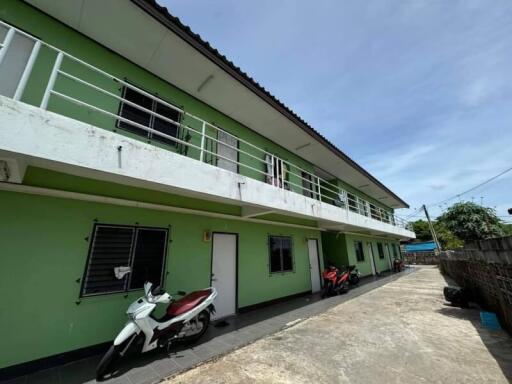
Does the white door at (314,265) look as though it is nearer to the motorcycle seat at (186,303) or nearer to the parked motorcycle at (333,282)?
the parked motorcycle at (333,282)

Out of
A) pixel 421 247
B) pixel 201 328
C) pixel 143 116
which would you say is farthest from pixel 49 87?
pixel 421 247

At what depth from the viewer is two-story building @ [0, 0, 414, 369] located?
3.17 meters

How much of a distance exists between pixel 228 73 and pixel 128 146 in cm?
380

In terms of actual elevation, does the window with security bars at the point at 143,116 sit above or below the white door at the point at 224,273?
above

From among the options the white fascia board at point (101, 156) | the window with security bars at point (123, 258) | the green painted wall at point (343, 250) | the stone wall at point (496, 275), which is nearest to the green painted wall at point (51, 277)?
the window with security bars at point (123, 258)

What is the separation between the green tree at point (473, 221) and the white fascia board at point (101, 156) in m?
25.6

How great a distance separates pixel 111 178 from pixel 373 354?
5568 mm

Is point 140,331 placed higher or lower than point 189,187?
lower

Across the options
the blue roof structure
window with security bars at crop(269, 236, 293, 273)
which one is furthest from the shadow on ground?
the blue roof structure

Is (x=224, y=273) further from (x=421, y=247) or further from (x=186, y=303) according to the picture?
(x=421, y=247)

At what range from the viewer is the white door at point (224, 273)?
6.27 m

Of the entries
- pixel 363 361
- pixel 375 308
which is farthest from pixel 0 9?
pixel 375 308

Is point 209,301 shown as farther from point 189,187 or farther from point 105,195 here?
point 105,195

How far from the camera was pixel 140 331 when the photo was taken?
12.3ft
